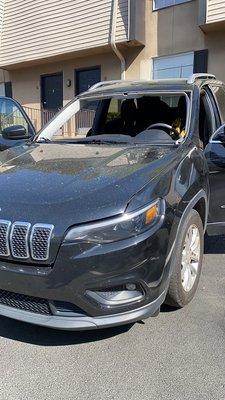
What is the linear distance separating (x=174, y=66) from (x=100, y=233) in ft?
35.5

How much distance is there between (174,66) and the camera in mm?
12234

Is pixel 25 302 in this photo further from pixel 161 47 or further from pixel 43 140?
pixel 161 47

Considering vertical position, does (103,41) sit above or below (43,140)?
above

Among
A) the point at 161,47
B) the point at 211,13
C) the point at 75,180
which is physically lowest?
the point at 75,180

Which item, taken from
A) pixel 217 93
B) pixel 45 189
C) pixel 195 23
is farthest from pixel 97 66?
pixel 45 189

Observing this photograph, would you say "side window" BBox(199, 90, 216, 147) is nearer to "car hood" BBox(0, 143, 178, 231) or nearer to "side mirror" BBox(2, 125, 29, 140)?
"car hood" BBox(0, 143, 178, 231)

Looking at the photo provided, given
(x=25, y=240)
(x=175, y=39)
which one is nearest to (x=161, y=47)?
(x=175, y=39)

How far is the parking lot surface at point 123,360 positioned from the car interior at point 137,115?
6.86 feet

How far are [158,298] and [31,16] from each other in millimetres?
14190

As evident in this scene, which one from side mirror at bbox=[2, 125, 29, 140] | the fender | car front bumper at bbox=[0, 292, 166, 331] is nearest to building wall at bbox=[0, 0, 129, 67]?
side mirror at bbox=[2, 125, 29, 140]

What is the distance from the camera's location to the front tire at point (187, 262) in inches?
115

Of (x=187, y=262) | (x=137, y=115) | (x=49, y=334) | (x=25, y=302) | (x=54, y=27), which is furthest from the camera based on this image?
(x=54, y=27)

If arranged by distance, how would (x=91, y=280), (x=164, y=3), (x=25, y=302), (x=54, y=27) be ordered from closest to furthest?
1. (x=91, y=280)
2. (x=25, y=302)
3. (x=164, y=3)
4. (x=54, y=27)

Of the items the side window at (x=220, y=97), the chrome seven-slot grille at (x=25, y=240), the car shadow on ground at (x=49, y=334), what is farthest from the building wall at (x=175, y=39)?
the chrome seven-slot grille at (x=25, y=240)
